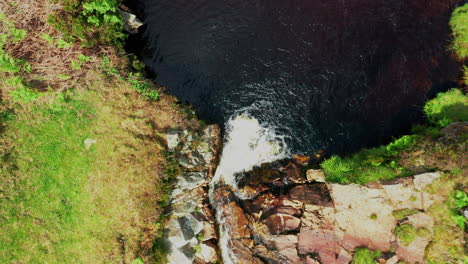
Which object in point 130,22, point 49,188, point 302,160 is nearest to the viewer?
point 49,188

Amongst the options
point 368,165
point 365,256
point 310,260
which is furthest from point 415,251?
point 310,260

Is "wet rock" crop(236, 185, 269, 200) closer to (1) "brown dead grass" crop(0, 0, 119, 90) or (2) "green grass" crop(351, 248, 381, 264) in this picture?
(2) "green grass" crop(351, 248, 381, 264)

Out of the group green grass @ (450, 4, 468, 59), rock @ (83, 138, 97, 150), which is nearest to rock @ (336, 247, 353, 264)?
green grass @ (450, 4, 468, 59)

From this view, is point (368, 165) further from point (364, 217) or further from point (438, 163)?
point (438, 163)

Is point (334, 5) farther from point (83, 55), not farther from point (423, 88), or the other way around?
point (83, 55)

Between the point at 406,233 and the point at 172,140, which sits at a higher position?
the point at 406,233
